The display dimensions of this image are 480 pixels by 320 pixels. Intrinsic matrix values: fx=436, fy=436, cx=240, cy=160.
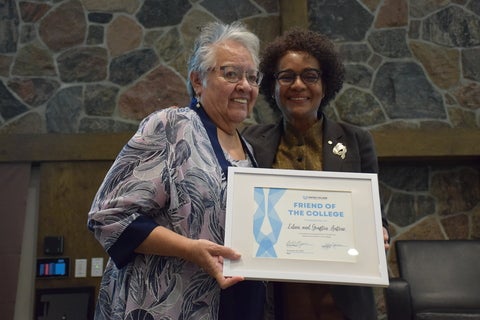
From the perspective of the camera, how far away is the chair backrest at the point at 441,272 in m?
2.97

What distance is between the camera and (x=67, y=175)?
3.44 metres

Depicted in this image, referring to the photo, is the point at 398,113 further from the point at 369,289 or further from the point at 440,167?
the point at 369,289

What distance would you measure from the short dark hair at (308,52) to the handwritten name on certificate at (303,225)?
0.64m

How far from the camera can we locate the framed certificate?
3.41 ft

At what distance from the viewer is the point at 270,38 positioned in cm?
380

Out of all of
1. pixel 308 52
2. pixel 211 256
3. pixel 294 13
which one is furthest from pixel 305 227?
→ pixel 294 13

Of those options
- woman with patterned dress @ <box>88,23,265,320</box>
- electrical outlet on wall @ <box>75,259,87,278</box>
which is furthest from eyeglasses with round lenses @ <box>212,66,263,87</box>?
electrical outlet on wall @ <box>75,259,87,278</box>

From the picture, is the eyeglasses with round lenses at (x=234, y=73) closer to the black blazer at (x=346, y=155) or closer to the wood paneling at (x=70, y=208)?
the black blazer at (x=346, y=155)

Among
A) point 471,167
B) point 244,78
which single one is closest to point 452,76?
point 471,167

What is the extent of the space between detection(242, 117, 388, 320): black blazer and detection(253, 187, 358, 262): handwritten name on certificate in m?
0.27

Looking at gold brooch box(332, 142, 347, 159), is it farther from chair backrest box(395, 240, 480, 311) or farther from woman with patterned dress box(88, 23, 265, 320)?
chair backrest box(395, 240, 480, 311)

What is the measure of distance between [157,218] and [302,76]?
787 millimetres

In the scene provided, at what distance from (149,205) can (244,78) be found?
509 millimetres
